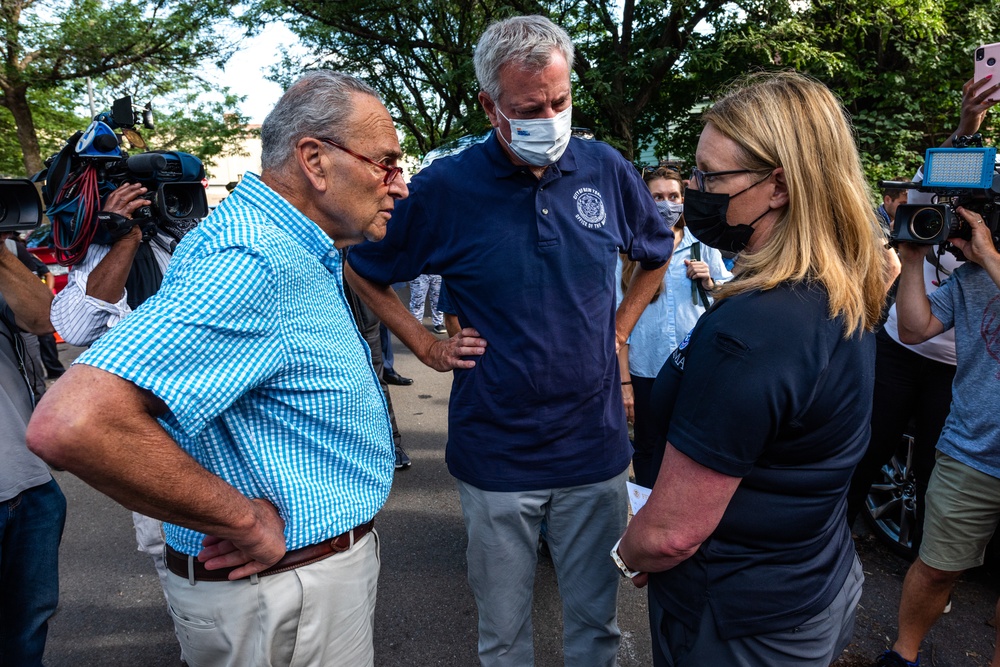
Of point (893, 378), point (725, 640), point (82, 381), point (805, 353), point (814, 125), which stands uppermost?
point (814, 125)

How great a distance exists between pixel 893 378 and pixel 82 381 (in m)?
3.61

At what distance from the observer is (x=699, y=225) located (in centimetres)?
164

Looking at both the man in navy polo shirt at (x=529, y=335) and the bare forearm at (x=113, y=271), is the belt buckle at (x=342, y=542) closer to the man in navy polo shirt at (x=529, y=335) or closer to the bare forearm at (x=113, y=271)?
the man in navy polo shirt at (x=529, y=335)

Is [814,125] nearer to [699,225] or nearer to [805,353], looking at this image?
[699,225]

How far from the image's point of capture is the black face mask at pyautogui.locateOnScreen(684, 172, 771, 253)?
1.54 m

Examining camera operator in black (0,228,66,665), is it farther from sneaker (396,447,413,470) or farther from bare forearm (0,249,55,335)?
sneaker (396,447,413,470)

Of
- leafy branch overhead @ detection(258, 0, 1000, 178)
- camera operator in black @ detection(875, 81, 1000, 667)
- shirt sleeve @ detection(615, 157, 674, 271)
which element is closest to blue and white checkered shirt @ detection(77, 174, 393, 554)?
shirt sleeve @ detection(615, 157, 674, 271)

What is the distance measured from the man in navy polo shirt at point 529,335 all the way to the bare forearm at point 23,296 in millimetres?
1334

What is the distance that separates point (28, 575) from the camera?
2328mm

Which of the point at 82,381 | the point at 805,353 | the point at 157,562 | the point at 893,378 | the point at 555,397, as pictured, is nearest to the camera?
the point at 82,381

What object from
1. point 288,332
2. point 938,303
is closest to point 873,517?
point 938,303

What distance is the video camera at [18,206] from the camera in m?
2.30

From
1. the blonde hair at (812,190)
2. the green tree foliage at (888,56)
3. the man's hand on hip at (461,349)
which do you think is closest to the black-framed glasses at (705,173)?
the blonde hair at (812,190)

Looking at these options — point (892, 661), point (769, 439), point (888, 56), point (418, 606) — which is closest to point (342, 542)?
point (769, 439)
